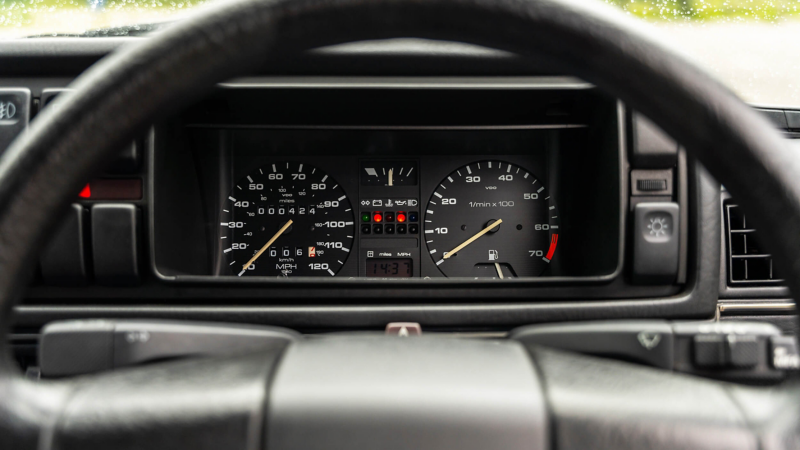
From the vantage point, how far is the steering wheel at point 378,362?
64cm

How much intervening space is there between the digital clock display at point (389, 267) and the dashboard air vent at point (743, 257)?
1031 millimetres

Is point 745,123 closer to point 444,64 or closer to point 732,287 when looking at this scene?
point 444,64

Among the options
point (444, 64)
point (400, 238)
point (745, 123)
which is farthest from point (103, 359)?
point (400, 238)

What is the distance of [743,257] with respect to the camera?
1833mm

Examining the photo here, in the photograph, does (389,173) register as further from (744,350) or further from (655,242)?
(744,350)

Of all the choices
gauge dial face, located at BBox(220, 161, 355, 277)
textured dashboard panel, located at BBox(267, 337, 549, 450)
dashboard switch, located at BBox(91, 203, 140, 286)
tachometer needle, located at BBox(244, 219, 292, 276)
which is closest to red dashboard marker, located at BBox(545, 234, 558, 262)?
gauge dial face, located at BBox(220, 161, 355, 277)

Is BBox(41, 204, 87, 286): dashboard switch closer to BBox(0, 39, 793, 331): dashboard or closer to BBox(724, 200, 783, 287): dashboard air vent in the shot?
BBox(0, 39, 793, 331): dashboard

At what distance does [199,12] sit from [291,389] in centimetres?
43

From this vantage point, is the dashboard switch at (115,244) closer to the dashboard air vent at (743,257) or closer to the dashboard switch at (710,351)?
the dashboard switch at (710,351)

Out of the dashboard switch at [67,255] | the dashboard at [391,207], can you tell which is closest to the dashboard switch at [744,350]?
the dashboard at [391,207]

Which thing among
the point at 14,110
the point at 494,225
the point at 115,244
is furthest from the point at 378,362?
the point at 494,225

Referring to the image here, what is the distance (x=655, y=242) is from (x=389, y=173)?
0.99 metres

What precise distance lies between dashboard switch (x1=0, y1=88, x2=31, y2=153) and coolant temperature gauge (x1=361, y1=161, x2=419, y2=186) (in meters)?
1.06

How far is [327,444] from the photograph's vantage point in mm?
713
